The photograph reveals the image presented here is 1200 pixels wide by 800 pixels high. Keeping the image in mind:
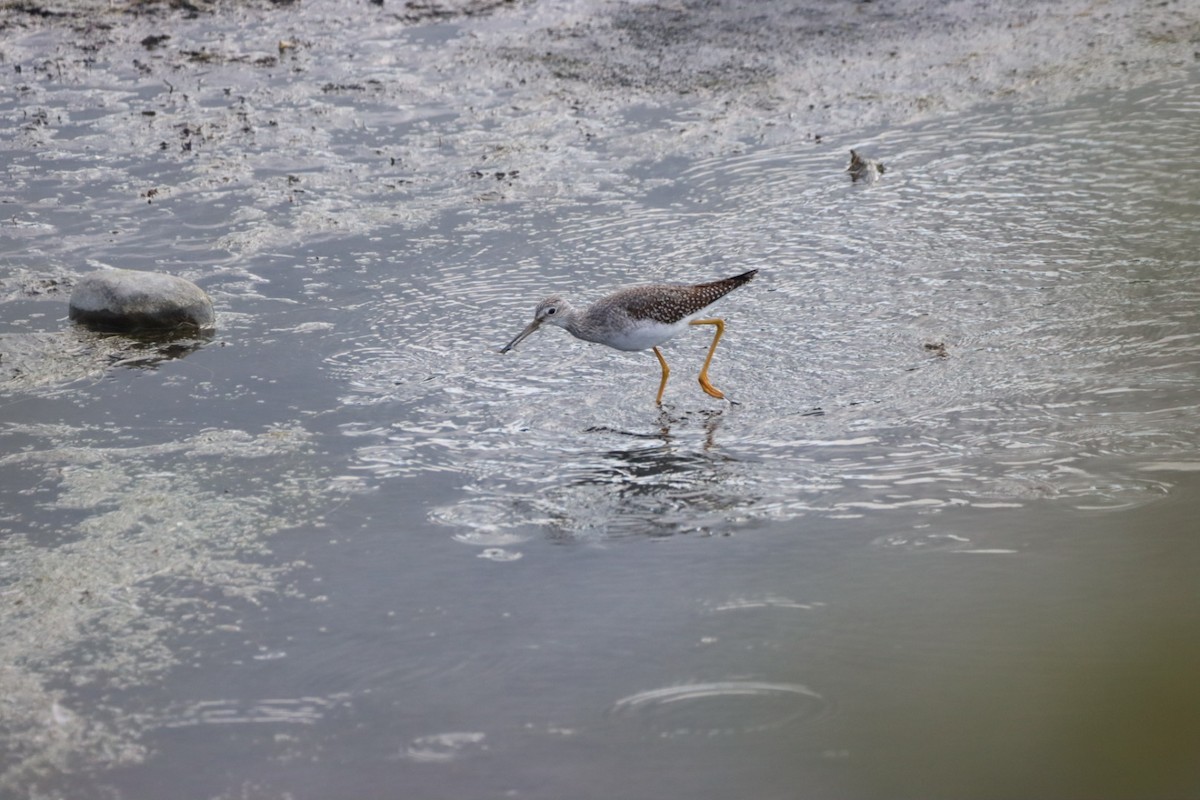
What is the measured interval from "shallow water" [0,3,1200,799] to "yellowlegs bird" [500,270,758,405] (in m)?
0.30

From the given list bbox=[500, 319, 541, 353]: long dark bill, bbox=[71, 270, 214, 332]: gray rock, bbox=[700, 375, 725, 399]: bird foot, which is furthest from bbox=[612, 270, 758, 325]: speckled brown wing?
bbox=[71, 270, 214, 332]: gray rock

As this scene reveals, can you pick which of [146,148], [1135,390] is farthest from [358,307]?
[1135,390]

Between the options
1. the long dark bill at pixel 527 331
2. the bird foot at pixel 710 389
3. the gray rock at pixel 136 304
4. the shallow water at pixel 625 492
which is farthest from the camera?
the gray rock at pixel 136 304

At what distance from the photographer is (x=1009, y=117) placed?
11.0 metres

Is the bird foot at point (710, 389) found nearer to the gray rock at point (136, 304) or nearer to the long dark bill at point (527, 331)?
the long dark bill at point (527, 331)

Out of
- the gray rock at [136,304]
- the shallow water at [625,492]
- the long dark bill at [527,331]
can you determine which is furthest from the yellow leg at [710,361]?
the gray rock at [136,304]

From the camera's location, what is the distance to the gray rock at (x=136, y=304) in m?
8.33

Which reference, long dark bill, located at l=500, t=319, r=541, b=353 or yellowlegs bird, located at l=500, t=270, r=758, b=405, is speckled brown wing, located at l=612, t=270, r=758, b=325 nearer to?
yellowlegs bird, located at l=500, t=270, r=758, b=405

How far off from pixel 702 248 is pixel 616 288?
36.1 inches

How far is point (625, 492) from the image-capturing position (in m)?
6.27

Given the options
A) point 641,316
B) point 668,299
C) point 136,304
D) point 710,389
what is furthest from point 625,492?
point 136,304

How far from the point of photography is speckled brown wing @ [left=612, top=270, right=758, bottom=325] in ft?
24.1

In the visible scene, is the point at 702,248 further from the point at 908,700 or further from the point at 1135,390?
the point at 908,700

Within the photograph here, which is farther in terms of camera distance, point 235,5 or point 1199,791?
point 235,5
